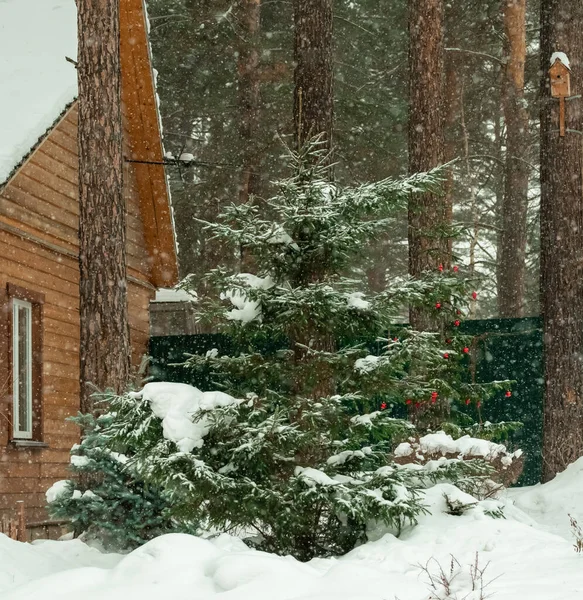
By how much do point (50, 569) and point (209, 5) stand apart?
1652 centimetres

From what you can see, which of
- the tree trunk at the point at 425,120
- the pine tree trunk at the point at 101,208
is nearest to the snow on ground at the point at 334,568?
the pine tree trunk at the point at 101,208

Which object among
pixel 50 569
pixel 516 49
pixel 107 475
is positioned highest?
pixel 516 49

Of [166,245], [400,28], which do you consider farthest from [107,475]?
[400,28]

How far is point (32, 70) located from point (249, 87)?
7.75 m

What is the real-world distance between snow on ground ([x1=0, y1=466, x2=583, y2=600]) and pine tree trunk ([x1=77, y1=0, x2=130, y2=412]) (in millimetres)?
2450

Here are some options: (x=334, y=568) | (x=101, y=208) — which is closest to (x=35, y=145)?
(x=101, y=208)

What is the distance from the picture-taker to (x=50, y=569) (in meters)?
6.73

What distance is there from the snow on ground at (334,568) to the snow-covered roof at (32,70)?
523cm

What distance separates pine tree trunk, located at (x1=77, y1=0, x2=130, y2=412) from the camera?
9.59m

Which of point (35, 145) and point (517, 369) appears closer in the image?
point (35, 145)

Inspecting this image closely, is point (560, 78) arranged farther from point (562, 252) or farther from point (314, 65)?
point (314, 65)

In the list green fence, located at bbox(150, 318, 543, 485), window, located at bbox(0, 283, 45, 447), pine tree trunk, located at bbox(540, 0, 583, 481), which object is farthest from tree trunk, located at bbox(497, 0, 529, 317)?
window, located at bbox(0, 283, 45, 447)

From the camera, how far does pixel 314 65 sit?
11859 millimetres

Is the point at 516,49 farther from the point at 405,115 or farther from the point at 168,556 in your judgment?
the point at 168,556
